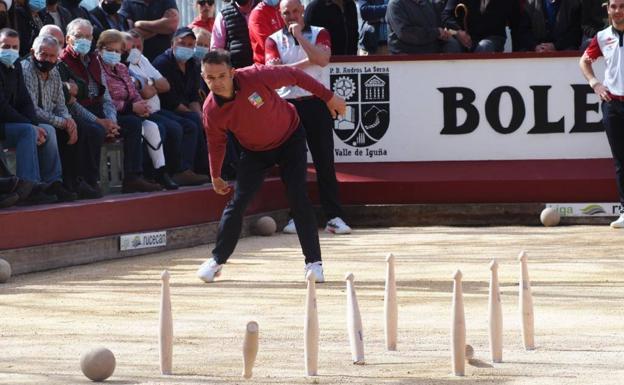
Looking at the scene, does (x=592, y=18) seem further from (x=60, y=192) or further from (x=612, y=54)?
(x=60, y=192)

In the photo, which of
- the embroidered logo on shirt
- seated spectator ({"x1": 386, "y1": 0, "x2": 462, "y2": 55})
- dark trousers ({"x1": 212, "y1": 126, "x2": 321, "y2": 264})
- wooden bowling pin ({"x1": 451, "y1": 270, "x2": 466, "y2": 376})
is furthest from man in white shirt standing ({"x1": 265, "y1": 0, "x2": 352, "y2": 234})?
wooden bowling pin ({"x1": 451, "y1": 270, "x2": 466, "y2": 376})

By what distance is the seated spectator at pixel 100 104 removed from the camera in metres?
15.5

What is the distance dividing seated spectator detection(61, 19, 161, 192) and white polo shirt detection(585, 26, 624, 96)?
4.96 metres

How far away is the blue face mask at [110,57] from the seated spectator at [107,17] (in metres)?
0.94

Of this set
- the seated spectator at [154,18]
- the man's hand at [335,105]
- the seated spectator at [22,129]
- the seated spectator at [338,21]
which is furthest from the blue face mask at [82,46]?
the man's hand at [335,105]

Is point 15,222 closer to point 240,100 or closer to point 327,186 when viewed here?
point 240,100

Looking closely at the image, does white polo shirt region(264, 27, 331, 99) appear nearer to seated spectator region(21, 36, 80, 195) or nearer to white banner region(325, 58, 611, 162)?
white banner region(325, 58, 611, 162)

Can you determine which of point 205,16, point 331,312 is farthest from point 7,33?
point 205,16

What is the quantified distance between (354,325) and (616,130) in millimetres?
8830

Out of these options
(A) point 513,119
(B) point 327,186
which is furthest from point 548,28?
(B) point 327,186

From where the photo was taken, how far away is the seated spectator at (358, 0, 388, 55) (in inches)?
768

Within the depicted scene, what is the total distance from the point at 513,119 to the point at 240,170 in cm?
624

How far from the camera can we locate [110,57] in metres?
16.0

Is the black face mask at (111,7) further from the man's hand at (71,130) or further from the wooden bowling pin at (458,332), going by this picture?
the wooden bowling pin at (458,332)
